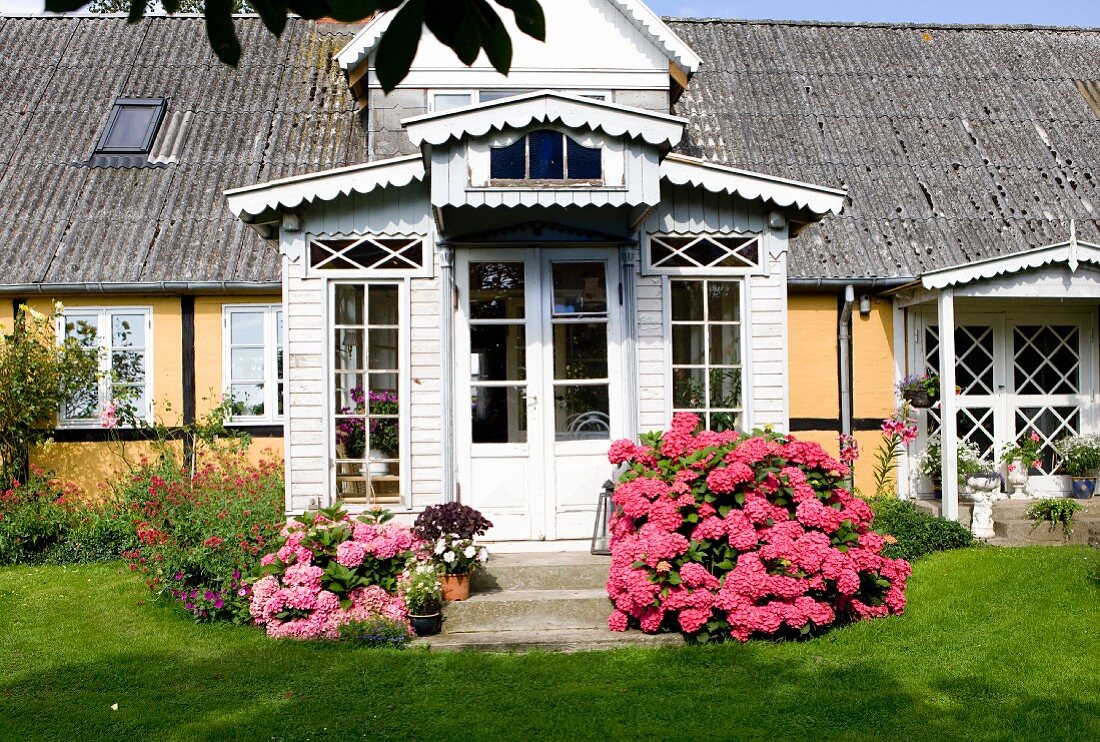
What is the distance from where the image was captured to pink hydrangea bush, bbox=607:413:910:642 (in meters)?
6.04

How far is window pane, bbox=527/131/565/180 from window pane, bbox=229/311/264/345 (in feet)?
15.2

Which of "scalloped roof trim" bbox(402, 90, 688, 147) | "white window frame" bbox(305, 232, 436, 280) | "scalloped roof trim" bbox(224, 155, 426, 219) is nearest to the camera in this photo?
"scalloped roof trim" bbox(402, 90, 688, 147)

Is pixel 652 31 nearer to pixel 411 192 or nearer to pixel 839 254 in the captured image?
pixel 839 254

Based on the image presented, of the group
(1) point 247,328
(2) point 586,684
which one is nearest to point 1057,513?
(2) point 586,684

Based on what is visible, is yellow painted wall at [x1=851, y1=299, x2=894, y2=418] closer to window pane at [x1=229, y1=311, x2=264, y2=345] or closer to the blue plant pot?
the blue plant pot

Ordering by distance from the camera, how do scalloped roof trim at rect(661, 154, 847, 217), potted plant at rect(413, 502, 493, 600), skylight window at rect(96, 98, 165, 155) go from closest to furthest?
potted plant at rect(413, 502, 493, 600) < scalloped roof trim at rect(661, 154, 847, 217) < skylight window at rect(96, 98, 165, 155)

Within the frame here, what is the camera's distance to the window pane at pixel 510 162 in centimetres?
706

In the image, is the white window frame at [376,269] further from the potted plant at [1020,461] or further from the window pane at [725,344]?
the potted plant at [1020,461]

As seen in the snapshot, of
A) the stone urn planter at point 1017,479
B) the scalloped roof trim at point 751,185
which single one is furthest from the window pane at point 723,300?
the stone urn planter at point 1017,479

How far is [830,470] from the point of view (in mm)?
6703

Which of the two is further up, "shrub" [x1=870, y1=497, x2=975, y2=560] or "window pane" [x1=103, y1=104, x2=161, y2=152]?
"window pane" [x1=103, y1=104, x2=161, y2=152]

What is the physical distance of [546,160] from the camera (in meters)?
7.10

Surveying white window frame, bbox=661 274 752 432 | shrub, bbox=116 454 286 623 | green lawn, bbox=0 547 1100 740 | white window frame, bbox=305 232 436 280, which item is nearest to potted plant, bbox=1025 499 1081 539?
green lawn, bbox=0 547 1100 740

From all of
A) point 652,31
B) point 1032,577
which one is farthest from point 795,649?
point 652,31
